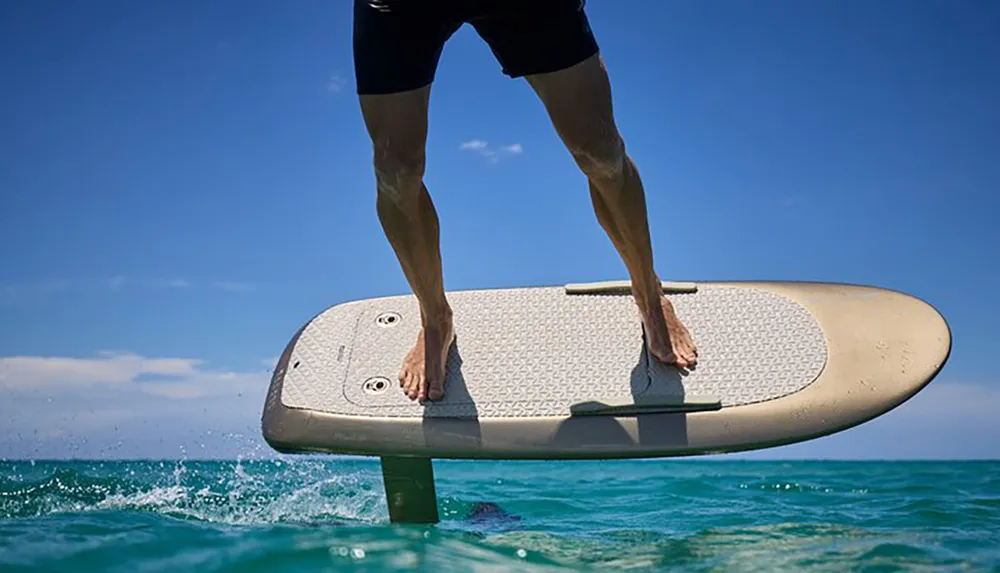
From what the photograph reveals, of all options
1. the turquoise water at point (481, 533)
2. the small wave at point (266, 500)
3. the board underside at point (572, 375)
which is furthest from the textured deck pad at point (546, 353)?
the small wave at point (266, 500)

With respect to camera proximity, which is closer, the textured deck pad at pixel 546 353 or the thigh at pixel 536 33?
the thigh at pixel 536 33

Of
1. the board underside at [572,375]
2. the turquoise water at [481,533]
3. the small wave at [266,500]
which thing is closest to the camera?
the turquoise water at [481,533]

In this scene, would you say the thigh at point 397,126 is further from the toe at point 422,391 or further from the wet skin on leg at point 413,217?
the toe at point 422,391

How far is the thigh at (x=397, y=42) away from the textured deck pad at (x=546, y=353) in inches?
45.6

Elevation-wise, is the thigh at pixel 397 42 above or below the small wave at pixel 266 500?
above

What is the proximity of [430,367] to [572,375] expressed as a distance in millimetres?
529

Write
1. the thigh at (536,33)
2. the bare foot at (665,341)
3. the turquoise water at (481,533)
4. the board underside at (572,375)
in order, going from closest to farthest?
the turquoise water at (481,533)
the thigh at (536,33)
the board underside at (572,375)
the bare foot at (665,341)

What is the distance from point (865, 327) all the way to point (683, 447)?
0.98 metres

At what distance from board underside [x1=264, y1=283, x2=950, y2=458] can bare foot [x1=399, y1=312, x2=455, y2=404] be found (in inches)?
1.7

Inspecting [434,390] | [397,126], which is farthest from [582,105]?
[434,390]

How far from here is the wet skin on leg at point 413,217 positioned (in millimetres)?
2331

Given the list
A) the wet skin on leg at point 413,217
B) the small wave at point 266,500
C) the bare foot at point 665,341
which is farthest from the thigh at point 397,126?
the small wave at point 266,500

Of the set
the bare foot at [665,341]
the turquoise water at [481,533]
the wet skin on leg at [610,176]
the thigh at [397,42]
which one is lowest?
the turquoise water at [481,533]

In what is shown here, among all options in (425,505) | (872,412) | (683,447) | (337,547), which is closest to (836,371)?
(872,412)
